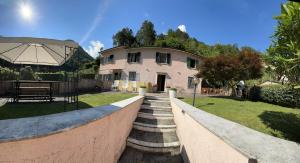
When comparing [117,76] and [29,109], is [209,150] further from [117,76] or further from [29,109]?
[117,76]

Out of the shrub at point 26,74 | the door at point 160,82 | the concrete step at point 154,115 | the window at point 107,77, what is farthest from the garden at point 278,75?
the shrub at point 26,74

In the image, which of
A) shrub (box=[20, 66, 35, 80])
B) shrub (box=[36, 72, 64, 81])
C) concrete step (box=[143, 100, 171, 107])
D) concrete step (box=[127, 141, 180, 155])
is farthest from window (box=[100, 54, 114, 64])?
concrete step (box=[127, 141, 180, 155])

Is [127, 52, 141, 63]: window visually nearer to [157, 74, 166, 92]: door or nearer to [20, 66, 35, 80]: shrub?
[157, 74, 166, 92]: door

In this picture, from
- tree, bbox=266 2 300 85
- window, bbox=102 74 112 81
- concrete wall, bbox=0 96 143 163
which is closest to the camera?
concrete wall, bbox=0 96 143 163

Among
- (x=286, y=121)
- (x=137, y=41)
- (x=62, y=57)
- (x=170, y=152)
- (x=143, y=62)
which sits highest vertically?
(x=137, y=41)

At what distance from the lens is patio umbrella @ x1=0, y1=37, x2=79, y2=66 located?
28.8 feet

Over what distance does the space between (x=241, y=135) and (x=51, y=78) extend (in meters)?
27.0

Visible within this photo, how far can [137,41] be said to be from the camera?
45188mm

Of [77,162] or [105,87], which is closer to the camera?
[77,162]

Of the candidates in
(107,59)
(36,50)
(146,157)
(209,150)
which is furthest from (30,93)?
(107,59)

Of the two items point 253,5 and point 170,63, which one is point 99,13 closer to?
point 253,5

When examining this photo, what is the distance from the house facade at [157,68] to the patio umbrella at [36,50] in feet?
47.0

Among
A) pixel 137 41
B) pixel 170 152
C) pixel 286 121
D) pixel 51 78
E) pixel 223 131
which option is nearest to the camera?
pixel 223 131

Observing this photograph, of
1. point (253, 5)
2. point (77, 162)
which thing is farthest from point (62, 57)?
point (253, 5)
